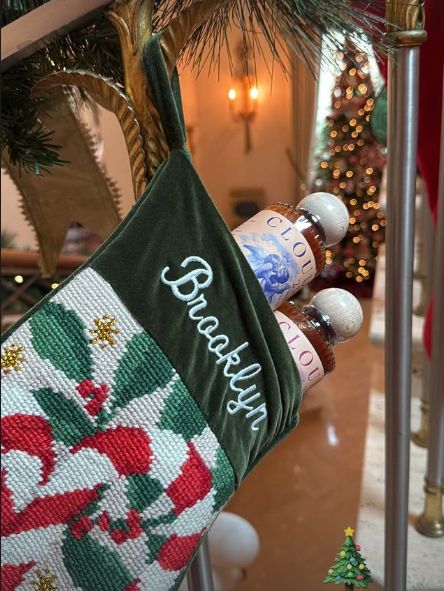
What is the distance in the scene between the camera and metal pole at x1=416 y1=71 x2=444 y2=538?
60 centimetres

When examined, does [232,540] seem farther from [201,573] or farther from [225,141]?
[225,141]

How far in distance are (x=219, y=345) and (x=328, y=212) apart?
0.12 metres

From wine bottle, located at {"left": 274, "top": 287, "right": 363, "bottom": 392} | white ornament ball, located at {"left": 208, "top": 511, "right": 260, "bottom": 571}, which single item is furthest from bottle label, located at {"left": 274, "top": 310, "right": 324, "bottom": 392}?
white ornament ball, located at {"left": 208, "top": 511, "right": 260, "bottom": 571}

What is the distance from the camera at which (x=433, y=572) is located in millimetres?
683

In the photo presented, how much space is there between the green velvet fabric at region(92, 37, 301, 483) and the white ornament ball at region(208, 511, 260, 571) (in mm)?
530

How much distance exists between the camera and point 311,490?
150 centimetres

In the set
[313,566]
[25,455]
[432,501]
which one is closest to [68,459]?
[25,455]

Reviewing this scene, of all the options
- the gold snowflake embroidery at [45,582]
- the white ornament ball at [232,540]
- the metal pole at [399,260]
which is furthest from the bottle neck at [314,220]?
the white ornament ball at [232,540]

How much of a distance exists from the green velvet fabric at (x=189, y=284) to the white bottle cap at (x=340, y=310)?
0.17ft

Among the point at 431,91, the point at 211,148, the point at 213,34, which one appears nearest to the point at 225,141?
the point at 211,148

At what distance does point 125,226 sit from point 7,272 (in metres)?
0.62

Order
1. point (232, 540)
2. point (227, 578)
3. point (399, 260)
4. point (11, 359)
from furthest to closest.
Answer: point (227, 578) → point (232, 540) → point (399, 260) → point (11, 359)

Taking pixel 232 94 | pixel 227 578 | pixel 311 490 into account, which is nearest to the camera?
pixel 232 94

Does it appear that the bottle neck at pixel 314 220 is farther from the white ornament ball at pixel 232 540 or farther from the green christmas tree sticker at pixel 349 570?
the white ornament ball at pixel 232 540
